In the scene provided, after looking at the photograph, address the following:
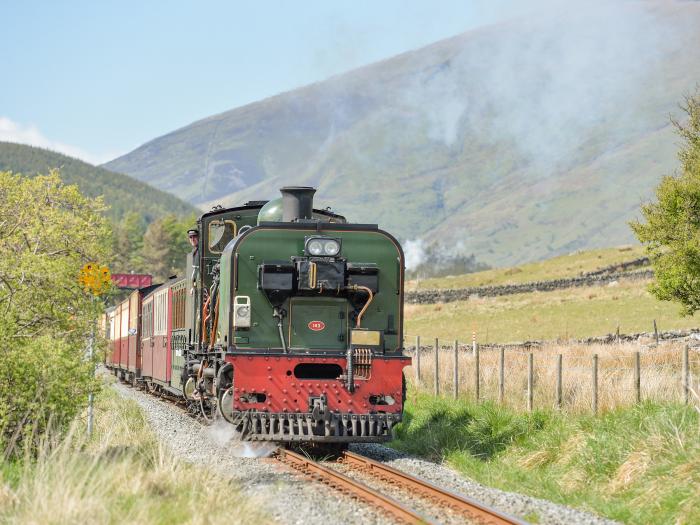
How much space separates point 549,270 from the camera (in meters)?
85.6

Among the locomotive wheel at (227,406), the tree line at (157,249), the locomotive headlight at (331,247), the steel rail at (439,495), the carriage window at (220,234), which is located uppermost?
the tree line at (157,249)

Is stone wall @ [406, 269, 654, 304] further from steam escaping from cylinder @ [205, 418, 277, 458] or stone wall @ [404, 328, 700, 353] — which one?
steam escaping from cylinder @ [205, 418, 277, 458]

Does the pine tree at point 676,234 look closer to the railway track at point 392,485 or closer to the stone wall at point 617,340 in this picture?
the stone wall at point 617,340

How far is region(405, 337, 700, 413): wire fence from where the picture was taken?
674 inches

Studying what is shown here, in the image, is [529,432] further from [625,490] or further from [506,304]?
[506,304]

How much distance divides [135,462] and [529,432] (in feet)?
22.2

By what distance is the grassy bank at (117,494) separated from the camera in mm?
8867

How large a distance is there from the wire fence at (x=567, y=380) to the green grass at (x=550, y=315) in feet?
51.3

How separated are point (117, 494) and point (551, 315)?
50.5m

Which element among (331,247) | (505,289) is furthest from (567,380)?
(505,289)

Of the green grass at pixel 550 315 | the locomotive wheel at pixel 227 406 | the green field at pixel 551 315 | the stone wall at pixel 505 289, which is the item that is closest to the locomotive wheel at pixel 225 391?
the locomotive wheel at pixel 227 406

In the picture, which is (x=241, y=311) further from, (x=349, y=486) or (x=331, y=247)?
(x=349, y=486)

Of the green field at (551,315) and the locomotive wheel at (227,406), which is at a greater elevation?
the green field at (551,315)

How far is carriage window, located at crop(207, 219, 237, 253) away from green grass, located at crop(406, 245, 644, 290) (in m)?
62.8
